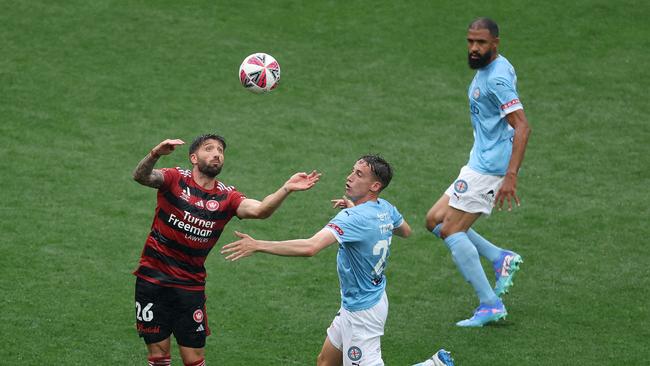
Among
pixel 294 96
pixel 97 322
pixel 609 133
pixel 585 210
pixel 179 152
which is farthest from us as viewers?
pixel 294 96

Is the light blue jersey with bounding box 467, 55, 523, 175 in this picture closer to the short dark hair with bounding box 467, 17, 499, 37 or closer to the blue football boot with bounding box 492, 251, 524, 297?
the short dark hair with bounding box 467, 17, 499, 37

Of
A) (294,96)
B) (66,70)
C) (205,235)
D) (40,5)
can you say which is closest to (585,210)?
(294,96)

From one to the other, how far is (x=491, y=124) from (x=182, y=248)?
375cm

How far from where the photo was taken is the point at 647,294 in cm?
1105

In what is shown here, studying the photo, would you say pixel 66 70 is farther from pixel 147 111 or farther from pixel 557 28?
pixel 557 28

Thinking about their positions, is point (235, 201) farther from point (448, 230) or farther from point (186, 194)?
point (448, 230)

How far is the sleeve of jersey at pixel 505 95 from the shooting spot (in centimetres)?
1020

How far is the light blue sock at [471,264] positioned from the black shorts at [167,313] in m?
3.09

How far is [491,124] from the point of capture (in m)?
10.5

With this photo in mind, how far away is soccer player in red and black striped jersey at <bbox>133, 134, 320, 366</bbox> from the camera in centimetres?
845

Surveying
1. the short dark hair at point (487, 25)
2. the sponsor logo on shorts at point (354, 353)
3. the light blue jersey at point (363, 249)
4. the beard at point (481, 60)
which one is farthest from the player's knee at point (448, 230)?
the sponsor logo on shorts at point (354, 353)

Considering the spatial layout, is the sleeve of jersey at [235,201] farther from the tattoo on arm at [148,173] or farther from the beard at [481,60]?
the beard at [481,60]

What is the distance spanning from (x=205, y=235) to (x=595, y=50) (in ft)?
39.0

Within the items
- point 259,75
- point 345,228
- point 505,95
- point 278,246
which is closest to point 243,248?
point 278,246
